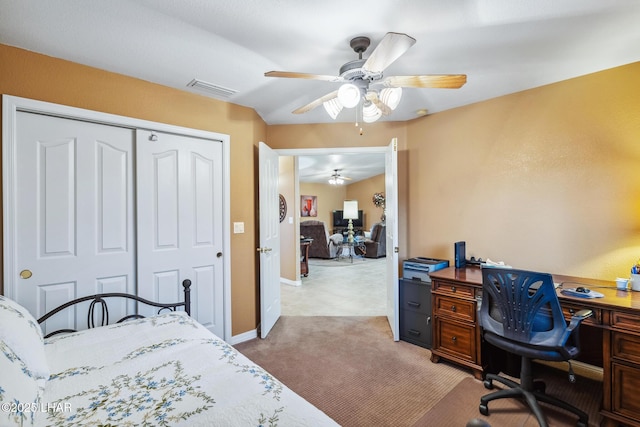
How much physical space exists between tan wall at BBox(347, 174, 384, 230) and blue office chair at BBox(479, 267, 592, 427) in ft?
28.4

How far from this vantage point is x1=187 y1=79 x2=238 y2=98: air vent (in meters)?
2.51

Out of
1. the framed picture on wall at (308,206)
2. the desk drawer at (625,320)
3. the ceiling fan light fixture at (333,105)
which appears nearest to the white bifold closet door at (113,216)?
the ceiling fan light fixture at (333,105)

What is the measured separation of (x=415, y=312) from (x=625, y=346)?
1.53m

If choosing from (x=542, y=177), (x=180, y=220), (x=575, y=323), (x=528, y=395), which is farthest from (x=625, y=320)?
(x=180, y=220)

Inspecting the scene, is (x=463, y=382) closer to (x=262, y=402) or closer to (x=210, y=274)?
(x=262, y=402)

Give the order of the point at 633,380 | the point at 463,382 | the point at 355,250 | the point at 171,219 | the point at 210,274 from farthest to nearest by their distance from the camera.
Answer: the point at 355,250 < the point at 210,274 < the point at 171,219 < the point at 463,382 < the point at 633,380

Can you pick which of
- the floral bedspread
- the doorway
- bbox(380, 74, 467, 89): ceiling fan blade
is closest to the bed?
the floral bedspread

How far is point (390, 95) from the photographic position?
1995 mm

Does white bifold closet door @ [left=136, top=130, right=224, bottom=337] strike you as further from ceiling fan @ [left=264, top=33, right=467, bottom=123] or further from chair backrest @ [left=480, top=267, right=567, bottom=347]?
chair backrest @ [left=480, top=267, right=567, bottom=347]

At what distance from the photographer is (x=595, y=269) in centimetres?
233

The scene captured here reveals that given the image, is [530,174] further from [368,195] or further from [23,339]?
[368,195]

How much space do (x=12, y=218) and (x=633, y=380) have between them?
12.9ft

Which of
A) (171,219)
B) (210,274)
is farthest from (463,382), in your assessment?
(171,219)

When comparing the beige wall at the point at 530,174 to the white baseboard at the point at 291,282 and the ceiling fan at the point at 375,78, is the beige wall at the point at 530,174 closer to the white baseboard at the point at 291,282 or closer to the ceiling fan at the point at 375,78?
the ceiling fan at the point at 375,78
